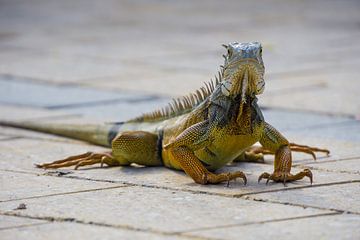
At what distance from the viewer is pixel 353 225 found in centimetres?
479

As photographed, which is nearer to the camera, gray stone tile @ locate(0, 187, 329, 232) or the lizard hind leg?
gray stone tile @ locate(0, 187, 329, 232)

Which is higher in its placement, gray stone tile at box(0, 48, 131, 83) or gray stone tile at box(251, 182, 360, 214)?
gray stone tile at box(0, 48, 131, 83)

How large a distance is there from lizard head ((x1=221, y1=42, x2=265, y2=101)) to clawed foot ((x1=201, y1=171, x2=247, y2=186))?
418 mm

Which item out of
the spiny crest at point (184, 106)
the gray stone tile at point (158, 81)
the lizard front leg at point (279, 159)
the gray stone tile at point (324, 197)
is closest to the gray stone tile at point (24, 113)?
the gray stone tile at point (158, 81)

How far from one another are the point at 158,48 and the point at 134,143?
22.5 ft

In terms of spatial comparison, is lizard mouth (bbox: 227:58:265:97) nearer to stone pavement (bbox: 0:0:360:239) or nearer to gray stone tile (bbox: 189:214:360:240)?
stone pavement (bbox: 0:0:360:239)

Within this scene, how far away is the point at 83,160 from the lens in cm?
644

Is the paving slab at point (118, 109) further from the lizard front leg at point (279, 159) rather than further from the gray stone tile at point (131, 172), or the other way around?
the lizard front leg at point (279, 159)

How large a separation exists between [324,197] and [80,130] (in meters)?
2.55

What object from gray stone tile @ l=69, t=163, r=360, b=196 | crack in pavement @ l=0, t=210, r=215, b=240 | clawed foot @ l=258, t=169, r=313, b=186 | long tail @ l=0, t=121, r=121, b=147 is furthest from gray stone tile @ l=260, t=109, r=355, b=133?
crack in pavement @ l=0, t=210, r=215, b=240

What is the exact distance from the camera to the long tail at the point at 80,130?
23.5ft

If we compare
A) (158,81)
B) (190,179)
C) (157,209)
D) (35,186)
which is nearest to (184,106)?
(190,179)

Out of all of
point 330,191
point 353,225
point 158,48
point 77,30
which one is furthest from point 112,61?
point 353,225

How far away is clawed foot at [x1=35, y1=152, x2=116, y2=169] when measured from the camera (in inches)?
253
